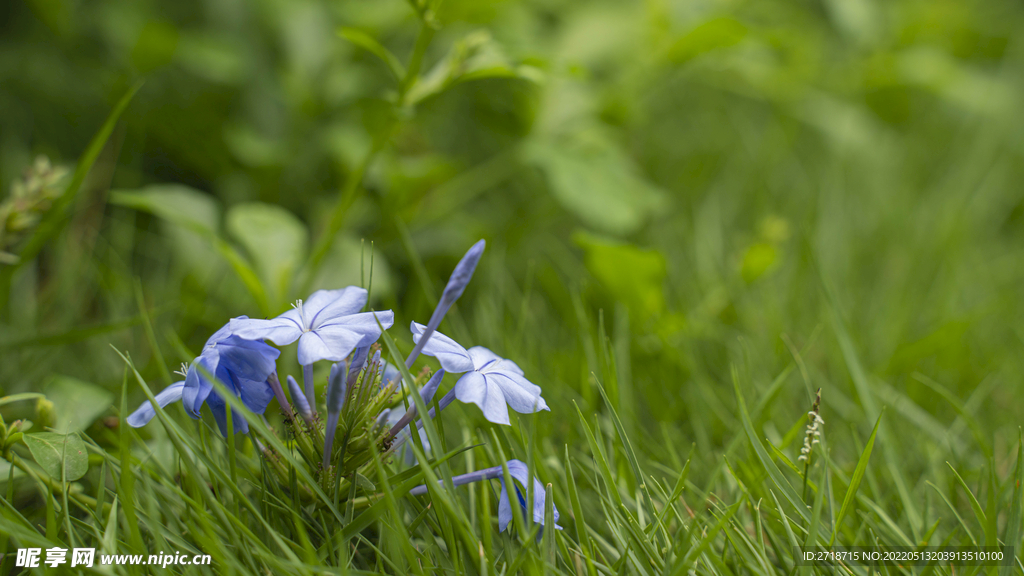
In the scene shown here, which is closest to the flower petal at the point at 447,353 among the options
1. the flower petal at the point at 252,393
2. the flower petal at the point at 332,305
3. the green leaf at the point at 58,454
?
the flower petal at the point at 332,305

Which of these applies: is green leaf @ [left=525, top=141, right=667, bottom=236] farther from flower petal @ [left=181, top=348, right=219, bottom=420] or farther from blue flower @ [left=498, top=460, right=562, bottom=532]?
flower petal @ [left=181, top=348, right=219, bottom=420]

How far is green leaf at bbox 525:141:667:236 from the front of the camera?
5.14 ft

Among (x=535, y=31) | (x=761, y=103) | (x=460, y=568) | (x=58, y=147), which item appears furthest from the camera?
(x=761, y=103)

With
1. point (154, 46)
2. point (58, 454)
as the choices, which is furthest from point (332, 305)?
point (154, 46)

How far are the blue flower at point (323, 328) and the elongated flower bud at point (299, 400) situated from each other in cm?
6

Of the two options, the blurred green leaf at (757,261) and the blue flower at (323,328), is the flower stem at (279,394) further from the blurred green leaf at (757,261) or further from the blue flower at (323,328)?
the blurred green leaf at (757,261)

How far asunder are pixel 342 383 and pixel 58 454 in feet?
1.51

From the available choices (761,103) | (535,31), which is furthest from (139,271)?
(761,103)

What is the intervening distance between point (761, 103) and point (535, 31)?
59.7 inches

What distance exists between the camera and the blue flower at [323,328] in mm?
661

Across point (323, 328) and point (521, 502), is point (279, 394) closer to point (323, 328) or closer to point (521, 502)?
point (323, 328)

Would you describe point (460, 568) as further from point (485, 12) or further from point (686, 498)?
point (485, 12)

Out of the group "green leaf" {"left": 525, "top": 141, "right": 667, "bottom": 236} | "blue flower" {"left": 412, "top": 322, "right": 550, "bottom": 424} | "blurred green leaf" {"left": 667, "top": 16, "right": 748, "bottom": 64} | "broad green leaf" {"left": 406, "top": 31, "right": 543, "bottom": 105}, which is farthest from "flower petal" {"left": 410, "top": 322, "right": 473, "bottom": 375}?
"blurred green leaf" {"left": 667, "top": 16, "right": 748, "bottom": 64}

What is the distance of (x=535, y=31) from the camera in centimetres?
228
